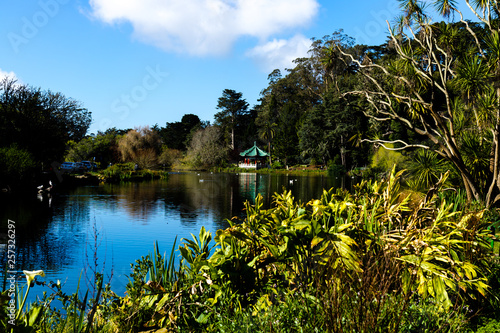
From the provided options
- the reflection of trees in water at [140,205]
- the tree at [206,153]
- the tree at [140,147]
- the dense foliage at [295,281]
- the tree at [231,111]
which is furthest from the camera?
the tree at [231,111]

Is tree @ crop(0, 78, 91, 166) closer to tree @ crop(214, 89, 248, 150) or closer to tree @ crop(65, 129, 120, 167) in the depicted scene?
tree @ crop(65, 129, 120, 167)

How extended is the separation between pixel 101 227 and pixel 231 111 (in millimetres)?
54988

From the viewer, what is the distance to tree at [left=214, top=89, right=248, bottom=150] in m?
63.8

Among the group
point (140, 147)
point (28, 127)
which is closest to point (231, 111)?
point (140, 147)

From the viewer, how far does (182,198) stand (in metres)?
18.5

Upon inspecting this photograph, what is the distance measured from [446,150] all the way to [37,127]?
23700 mm

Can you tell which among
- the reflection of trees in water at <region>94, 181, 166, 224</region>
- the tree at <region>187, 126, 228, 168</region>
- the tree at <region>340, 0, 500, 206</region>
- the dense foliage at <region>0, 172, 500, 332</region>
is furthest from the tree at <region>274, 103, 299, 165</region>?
the dense foliage at <region>0, 172, 500, 332</region>

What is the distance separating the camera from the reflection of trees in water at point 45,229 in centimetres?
741

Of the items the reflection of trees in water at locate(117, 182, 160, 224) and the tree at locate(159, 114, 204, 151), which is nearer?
the reflection of trees in water at locate(117, 182, 160, 224)

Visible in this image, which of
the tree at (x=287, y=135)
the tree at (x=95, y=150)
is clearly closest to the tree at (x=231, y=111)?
the tree at (x=287, y=135)

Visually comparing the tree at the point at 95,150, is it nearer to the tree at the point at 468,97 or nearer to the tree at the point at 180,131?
the tree at the point at 180,131

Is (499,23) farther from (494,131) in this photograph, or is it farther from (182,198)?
(182,198)

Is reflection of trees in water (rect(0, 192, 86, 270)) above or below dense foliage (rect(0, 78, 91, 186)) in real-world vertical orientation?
below

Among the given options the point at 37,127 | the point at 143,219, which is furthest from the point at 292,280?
the point at 37,127
